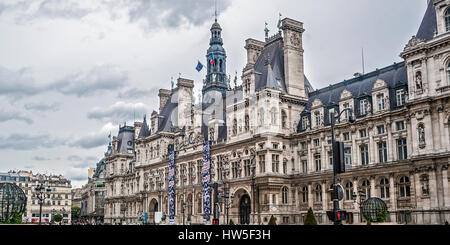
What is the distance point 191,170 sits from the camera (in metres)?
74.3

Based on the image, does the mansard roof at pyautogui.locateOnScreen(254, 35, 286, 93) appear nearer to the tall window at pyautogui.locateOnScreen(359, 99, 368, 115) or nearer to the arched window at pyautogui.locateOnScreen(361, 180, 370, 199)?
the tall window at pyautogui.locateOnScreen(359, 99, 368, 115)

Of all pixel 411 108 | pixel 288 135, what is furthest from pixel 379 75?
pixel 288 135

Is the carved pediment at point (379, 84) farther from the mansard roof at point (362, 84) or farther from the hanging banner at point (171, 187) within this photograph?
the hanging banner at point (171, 187)

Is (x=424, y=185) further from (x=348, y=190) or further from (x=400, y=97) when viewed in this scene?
(x=348, y=190)

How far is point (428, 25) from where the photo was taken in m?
45.7

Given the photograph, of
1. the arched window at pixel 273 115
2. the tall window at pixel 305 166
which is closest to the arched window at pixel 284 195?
the tall window at pixel 305 166

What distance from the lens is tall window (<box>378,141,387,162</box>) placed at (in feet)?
160

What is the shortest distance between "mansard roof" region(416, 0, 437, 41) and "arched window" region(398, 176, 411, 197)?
1350 centimetres

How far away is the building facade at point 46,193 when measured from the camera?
142 m

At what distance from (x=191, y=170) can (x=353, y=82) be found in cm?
2978

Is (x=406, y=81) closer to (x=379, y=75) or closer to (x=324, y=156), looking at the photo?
(x=379, y=75)

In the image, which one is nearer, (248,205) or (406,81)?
(406,81)

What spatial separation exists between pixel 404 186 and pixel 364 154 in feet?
19.6

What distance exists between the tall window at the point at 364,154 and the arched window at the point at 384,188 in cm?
281
